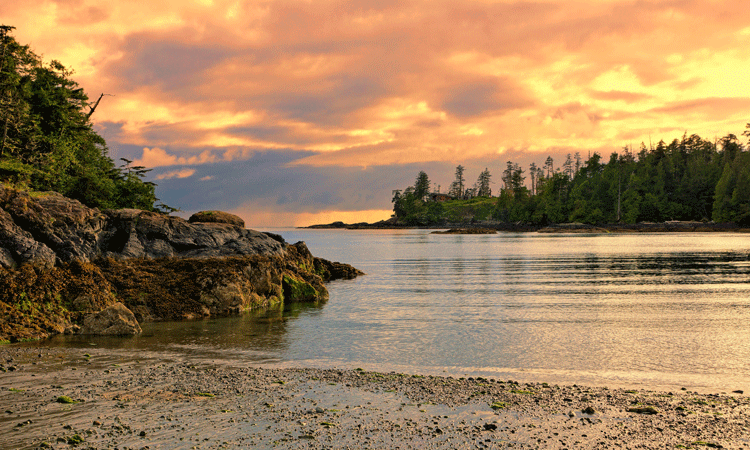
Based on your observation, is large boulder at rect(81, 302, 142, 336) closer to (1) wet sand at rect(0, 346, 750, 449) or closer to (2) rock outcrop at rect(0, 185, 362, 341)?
(2) rock outcrop at rect(0, 185, 362, 341)

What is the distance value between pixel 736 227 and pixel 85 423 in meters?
194

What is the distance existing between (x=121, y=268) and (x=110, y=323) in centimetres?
571

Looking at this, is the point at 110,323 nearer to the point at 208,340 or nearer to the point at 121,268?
the point at 208,340

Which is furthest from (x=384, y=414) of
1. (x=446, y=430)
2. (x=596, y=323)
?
(x=596, y=323)

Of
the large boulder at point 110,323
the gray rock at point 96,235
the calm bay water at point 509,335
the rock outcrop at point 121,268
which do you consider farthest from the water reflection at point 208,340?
the gray rock at point 96,235

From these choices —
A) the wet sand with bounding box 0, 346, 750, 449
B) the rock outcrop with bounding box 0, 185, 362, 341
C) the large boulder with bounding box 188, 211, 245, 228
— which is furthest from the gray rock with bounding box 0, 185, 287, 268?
the wet sand with bounding box 0, 346, 750, 449

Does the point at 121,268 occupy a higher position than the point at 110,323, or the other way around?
the point at 121,268

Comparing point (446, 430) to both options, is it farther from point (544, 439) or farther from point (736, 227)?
point (736, 227)

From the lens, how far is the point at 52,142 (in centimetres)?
3244

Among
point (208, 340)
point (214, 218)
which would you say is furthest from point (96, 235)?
point (208, 340)

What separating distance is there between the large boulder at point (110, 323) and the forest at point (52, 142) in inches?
426

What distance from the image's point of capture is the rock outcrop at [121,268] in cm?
1861

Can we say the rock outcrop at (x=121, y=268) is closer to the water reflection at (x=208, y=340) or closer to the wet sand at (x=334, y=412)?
the water reflection at (x=208, y=340)

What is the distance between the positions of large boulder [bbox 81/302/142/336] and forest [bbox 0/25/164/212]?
10827mm
